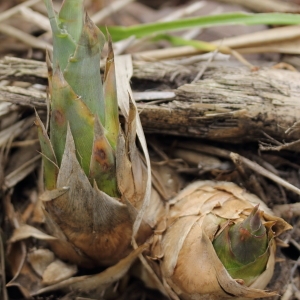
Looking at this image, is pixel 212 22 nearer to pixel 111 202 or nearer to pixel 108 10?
pixel 108 10

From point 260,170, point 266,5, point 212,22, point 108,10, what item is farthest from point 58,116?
point 266,5

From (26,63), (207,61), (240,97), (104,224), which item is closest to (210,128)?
(240,97)

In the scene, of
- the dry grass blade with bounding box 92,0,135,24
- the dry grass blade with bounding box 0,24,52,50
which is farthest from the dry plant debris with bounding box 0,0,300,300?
the dry grass blade with bounding box 92,0,135,24

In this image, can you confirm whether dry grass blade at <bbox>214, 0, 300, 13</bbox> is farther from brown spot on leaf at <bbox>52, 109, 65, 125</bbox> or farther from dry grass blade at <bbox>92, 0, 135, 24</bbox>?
brown spot on leaf at <bbox>52, 109, 65, 125</bbox>

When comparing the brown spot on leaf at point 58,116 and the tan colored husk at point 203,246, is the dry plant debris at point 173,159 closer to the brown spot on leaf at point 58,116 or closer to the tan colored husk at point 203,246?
the tan colored husk at point 203,246

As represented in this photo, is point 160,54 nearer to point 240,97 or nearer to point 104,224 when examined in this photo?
point 240,97

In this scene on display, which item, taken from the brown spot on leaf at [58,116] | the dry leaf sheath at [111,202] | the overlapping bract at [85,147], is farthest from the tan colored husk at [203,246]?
the brown spot on leaf at [58,116]
